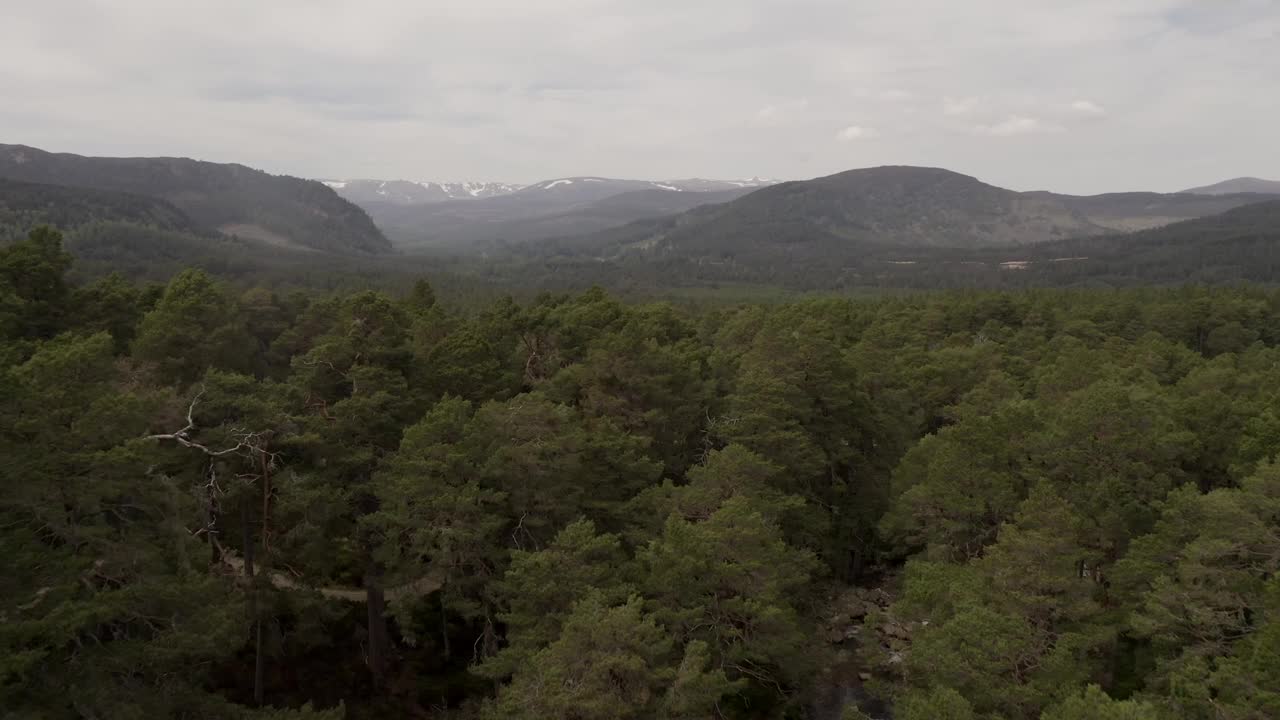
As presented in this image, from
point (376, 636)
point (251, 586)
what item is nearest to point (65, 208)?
point (376, 636)

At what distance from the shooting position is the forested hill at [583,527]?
47.3ft

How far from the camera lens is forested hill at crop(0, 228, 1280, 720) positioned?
47.3 feet

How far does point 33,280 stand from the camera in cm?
2808

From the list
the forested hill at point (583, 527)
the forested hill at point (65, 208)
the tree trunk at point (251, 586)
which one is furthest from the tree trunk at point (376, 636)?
the forested hill at point (65, 208)

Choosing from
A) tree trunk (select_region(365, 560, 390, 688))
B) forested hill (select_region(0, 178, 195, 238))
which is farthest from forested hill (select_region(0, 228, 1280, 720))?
forested hill (select_region(0, 178, 195, 238))

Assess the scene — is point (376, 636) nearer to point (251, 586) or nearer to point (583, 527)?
point (251, 586)

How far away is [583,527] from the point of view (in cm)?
1839

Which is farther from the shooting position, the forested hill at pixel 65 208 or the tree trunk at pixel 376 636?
the forested hill at pixel 65 208

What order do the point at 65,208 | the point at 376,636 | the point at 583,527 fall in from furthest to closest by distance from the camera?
the point at 65,208, the point at 376,636, the point at 583,527

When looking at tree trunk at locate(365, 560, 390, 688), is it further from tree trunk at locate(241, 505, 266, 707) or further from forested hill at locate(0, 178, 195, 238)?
forested hill at locate(0, 178, 195, 238)

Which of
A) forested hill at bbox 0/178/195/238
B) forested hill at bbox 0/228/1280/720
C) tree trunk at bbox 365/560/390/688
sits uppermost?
forested hill at bbox 0/178/195/238

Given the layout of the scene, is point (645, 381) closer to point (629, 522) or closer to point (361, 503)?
point (629, 522)

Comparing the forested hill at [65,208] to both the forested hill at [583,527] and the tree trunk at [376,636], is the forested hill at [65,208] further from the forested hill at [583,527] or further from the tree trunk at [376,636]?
the tree trunk at [376,636]

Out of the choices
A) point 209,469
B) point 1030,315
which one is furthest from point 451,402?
point 1030,315
